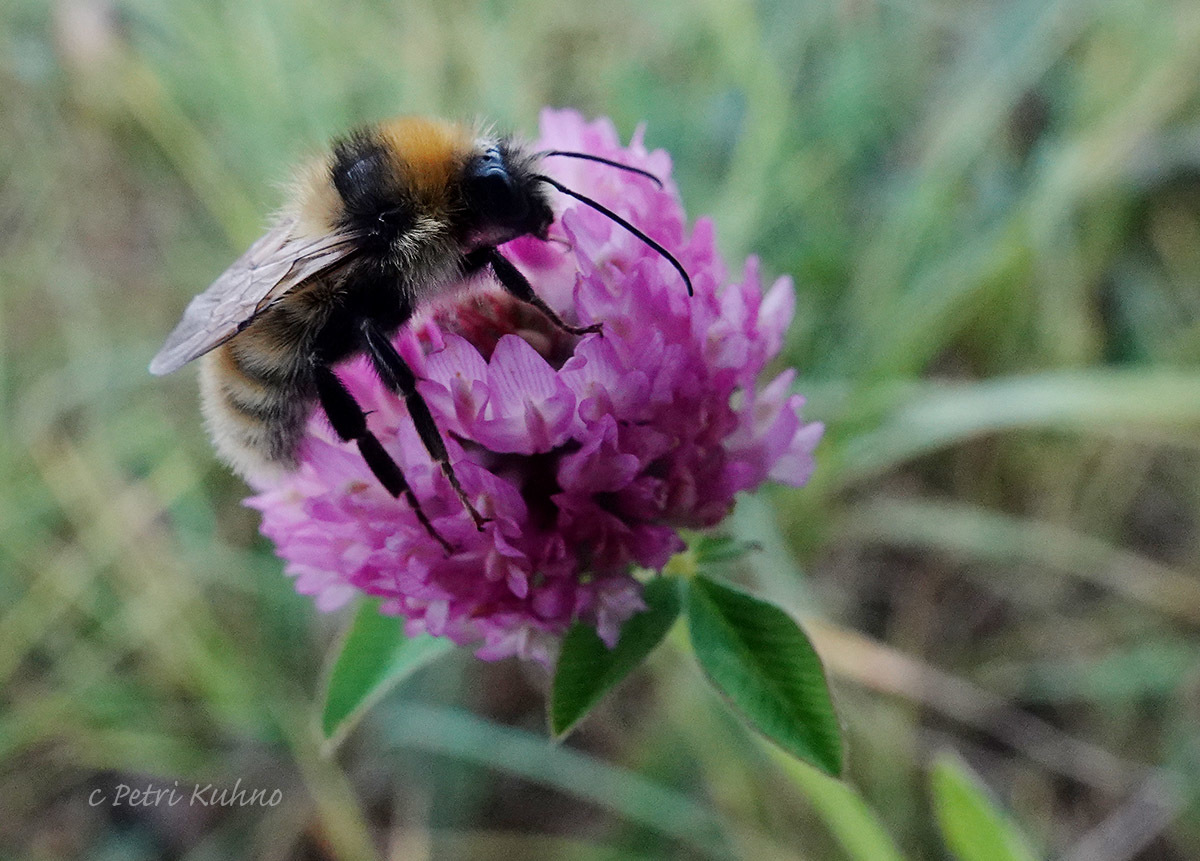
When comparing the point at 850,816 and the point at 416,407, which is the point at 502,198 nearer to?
the point at 416,407

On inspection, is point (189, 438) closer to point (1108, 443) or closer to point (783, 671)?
point (783, 671)

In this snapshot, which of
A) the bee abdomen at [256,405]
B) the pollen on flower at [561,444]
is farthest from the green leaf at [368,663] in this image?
the bee abdomen at [256,405]

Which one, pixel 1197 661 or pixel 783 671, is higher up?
pixel 783 671

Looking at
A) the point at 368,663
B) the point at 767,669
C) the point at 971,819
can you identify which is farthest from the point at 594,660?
the point at 971,819

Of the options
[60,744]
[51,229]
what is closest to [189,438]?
[60,744]

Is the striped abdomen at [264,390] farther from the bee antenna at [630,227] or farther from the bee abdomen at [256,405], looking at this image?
the bee antenna at [630,227]

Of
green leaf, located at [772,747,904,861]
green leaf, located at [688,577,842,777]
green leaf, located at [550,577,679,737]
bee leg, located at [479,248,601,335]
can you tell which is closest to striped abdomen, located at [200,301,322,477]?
bee leg, located at [479,248,601,335]

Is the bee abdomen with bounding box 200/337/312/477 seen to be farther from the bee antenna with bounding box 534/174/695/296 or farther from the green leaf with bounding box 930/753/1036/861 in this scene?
the green leaf with bounding box 930/753/1036/861
